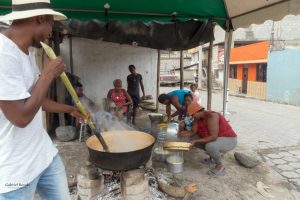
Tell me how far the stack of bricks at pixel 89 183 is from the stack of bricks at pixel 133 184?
43 centimetres

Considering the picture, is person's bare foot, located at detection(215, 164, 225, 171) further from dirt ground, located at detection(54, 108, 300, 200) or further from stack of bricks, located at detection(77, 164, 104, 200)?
stack of bricks, located at detection(77, 164, 104, 200)

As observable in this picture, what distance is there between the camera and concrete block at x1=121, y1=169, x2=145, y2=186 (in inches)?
113

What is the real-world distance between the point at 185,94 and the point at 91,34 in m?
2.44

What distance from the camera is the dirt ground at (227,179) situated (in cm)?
372

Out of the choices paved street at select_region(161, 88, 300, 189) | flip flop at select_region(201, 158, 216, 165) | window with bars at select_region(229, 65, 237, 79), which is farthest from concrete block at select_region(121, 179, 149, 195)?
window with bars at select_region(229, 65, 237, 79)

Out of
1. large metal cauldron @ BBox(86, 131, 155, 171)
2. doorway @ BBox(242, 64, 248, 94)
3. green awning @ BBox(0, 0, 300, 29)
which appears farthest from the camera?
doorway @ BBox(242, 64, 248, 94)

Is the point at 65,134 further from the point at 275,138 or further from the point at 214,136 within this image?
the point at 275,138

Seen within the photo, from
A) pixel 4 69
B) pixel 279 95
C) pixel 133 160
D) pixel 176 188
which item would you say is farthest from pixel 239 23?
pixel 279 95

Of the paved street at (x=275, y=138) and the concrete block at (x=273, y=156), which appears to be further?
the concrete block at (x=273, y=156)

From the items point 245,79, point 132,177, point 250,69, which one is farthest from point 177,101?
point 245,79

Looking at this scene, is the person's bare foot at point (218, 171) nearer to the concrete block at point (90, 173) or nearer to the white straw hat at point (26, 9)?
the concrete block at point (90, 173)

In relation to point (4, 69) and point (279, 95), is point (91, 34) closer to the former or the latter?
point (4, 69)

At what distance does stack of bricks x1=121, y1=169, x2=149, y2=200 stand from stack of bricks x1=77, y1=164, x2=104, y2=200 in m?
0.43

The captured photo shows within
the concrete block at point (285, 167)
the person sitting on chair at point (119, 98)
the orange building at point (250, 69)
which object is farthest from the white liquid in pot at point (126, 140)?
the orange building at point (250, 69)
